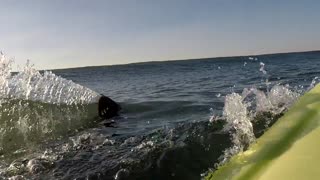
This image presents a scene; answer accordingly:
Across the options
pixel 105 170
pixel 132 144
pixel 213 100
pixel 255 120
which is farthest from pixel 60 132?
pixel 213 100

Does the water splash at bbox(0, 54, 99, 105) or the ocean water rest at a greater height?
the water splash at bbox(0, 54, 99, 105)

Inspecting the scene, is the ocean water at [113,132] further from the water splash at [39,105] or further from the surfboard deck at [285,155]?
the surfboard deck at [285,155]

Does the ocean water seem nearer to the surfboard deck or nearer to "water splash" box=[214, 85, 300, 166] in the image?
"water splash" box=[214, 85, 300, 166]

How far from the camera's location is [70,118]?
8.90m

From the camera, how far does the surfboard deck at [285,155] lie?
2.93 m

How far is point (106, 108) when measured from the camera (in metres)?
9.69

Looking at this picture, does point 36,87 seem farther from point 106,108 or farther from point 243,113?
point 243,113

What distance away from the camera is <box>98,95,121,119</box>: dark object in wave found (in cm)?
943

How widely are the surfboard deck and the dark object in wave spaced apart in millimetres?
5977

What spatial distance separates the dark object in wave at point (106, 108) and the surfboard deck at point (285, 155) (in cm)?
598

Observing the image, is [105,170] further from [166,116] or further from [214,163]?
[166,116]

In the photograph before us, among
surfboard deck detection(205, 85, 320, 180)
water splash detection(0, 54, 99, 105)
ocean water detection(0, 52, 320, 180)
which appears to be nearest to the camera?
surfboard deck detection(205, 85, 320, 180)

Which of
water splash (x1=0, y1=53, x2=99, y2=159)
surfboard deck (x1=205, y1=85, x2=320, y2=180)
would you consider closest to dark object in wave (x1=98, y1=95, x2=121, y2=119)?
water splash (x1=0, y1=53, x2=99, y2=159)

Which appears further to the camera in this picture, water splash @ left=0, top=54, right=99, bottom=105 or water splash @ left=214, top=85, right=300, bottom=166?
water splash @ left=0, top=54, right=99, bottom=105
